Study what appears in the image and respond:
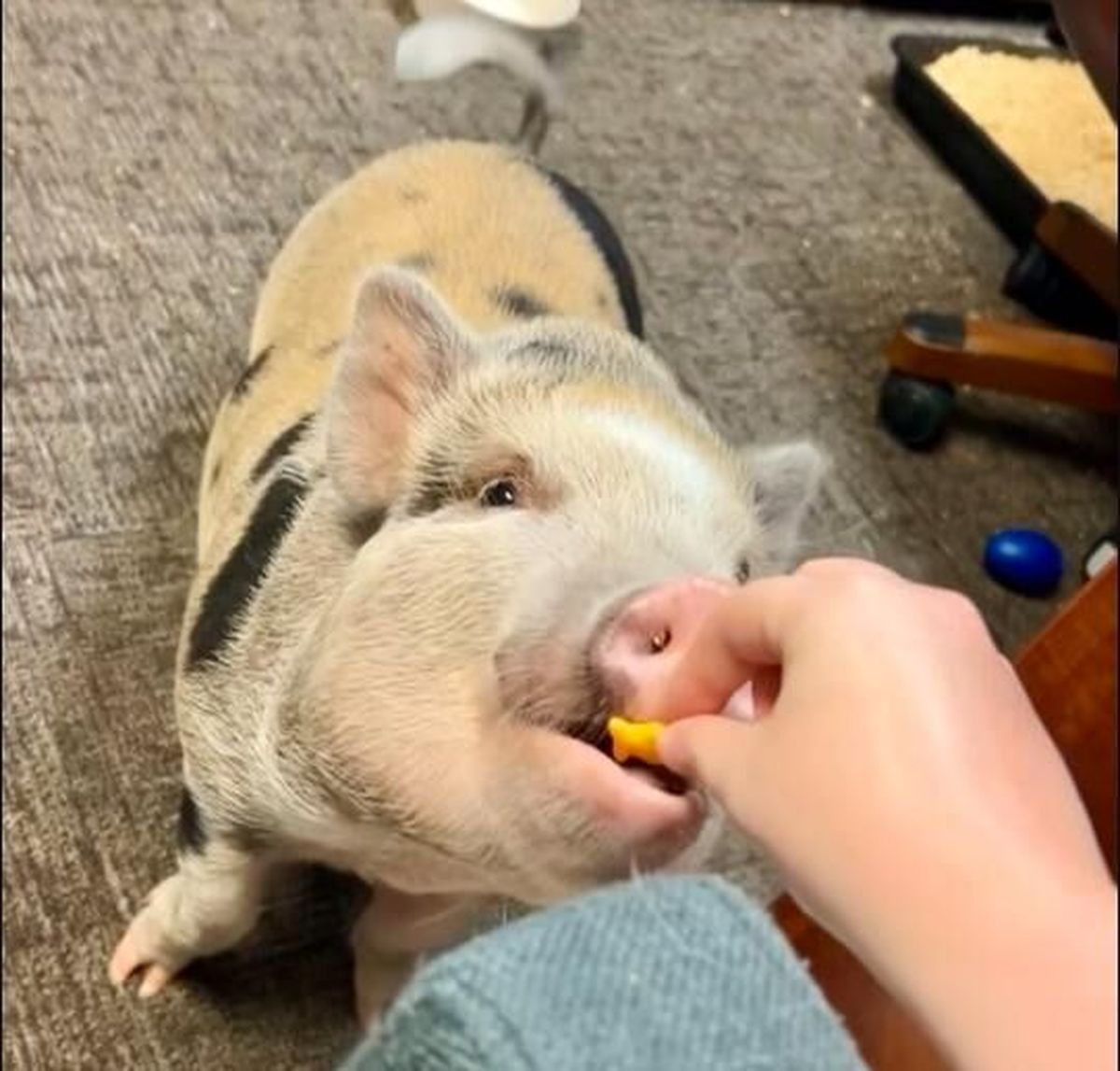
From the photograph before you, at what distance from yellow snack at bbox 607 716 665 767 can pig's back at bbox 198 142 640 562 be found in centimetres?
45

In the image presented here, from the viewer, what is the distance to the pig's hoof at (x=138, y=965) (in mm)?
1090

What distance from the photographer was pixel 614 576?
65cm

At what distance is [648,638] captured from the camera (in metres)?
0.60

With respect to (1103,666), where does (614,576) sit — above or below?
above

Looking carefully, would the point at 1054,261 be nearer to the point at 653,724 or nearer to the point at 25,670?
the point at 25,670

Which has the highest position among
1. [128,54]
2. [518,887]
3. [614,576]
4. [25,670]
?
[614,576]

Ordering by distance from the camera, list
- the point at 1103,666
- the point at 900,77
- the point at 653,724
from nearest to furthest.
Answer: the point at 653,724 → the point at 1103,666 → the point at 900,77

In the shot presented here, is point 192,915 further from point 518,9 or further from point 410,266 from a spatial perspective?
point 518,9

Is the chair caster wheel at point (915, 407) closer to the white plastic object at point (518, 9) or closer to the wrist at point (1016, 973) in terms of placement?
the white plastic object at point (518, 9)

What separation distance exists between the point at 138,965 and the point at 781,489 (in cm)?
50

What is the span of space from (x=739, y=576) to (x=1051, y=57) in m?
1.27

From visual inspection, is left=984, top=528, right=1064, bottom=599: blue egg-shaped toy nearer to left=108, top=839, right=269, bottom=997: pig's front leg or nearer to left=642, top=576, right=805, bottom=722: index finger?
left=108, top=839, right=269, bottom=997: pig's front leg

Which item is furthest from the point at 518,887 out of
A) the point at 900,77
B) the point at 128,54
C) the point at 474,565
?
the point at 900,77

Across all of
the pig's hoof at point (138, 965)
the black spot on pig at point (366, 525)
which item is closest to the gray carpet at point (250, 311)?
the pig's hoof at point (138, 965)
